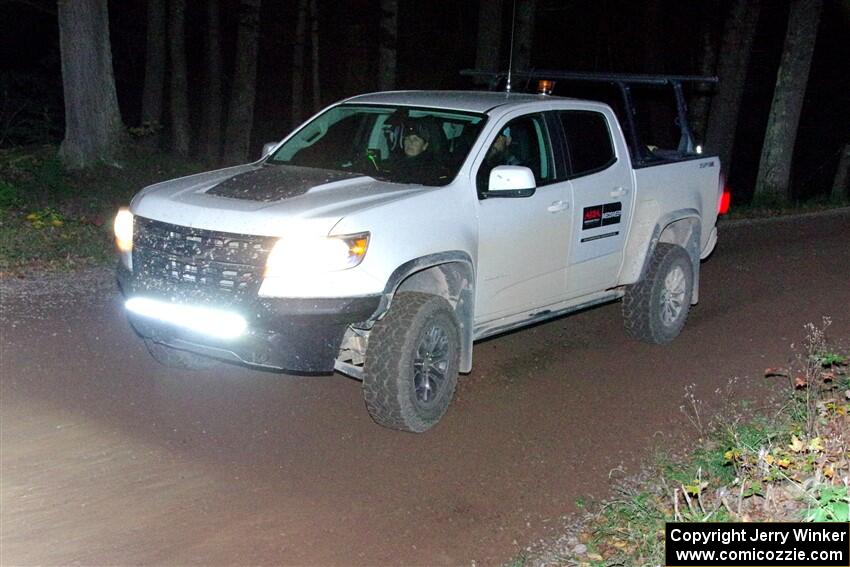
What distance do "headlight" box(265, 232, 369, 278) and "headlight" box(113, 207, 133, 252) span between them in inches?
46.4

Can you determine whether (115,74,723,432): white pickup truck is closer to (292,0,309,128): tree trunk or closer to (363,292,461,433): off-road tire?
(363,292,461,433): off-road tire

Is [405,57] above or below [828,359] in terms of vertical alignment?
below

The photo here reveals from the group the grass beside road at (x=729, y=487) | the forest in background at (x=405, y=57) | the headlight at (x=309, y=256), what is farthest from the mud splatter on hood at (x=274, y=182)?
the forest in background at (x=405, y=57)

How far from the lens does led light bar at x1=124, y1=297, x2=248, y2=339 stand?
20.5 feet

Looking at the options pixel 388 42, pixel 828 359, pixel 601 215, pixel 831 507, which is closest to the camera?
pixel 831 507

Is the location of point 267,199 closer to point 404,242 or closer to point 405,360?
point 404,242

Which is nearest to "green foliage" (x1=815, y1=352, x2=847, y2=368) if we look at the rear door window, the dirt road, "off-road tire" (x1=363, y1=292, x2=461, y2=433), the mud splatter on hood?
the dirt road

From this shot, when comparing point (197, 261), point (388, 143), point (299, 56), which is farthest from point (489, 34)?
point (299, 56)

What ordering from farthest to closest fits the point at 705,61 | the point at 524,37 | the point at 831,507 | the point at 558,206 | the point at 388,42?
the point at 705,61
the point at 388,42
the point at 524,37
the point at 558,206
the point at 831,507

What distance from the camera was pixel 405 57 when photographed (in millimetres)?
40812

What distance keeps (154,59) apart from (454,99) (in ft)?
54.9

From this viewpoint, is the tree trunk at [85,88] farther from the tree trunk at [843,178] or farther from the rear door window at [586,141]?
the tree trunk at [843,178]

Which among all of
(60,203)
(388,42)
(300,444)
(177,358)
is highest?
(388,42)

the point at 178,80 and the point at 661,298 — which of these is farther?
the point at 178,80
